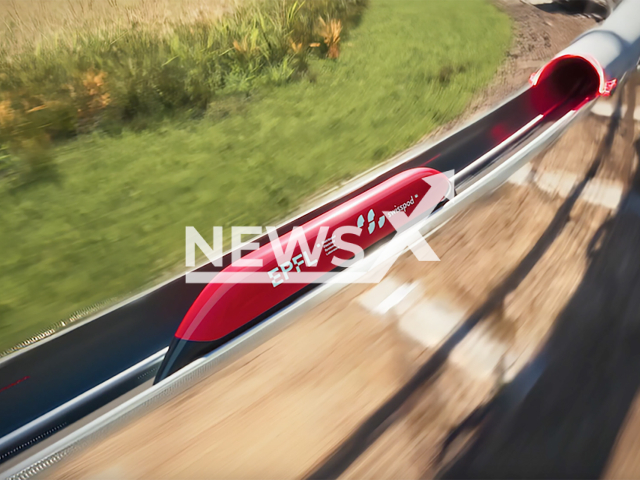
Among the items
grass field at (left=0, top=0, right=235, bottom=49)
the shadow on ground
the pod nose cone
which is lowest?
the pod nose cone

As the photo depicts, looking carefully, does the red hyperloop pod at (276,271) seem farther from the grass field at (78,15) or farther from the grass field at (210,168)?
the grass field at (78,15)

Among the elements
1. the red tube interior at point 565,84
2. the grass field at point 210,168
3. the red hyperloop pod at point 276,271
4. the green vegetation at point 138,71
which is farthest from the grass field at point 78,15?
the red hyperloop pod at point 276,271

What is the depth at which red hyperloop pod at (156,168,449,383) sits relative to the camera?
3.95 metres

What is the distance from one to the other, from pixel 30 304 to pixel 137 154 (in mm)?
2809

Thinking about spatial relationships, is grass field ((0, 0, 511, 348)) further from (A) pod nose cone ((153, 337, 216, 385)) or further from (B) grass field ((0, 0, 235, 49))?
(B) grass field ((0, 0, 235, 49))

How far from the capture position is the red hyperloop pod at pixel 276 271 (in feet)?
12.9

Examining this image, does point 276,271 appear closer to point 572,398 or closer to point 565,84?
point 572,398

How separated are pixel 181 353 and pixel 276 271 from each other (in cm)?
110

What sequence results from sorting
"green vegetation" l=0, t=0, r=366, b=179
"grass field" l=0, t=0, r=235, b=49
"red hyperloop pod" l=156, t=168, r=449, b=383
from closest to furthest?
"red hyperloop pod" l=156, t=168, r=449, b=383
"green vegetation" l=0, t=0, r=366, b=179
"grass field" l=0, t=0, r=235, b=49

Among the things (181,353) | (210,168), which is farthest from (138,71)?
(181,353)

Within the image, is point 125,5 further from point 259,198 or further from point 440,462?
point 440,462

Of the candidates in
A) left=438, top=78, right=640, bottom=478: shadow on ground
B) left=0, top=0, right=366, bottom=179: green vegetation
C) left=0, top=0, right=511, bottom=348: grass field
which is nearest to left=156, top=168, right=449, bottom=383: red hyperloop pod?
left=0, top=0, right=511, bottom=348: grass field

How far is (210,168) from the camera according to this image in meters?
6.53

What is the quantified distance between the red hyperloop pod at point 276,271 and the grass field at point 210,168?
1.33 meters
